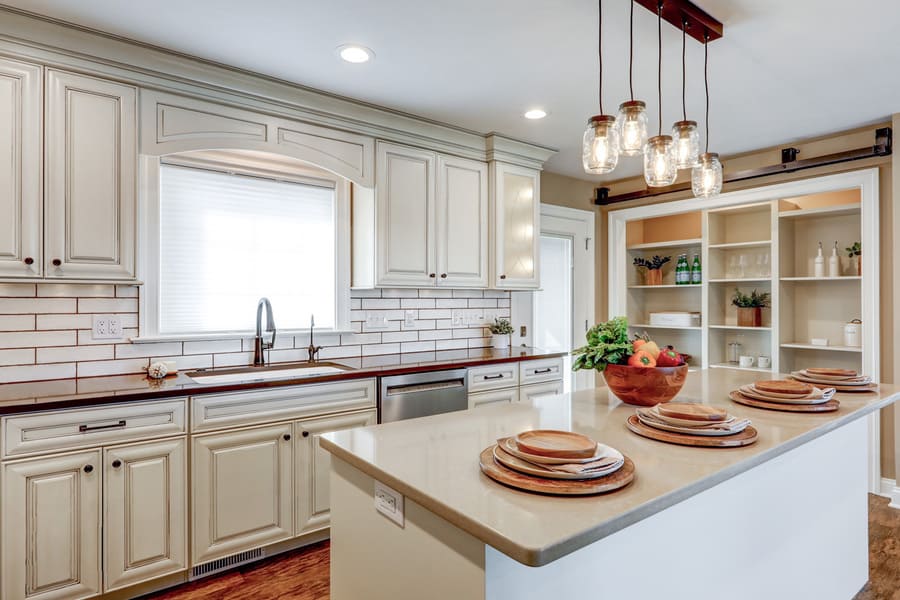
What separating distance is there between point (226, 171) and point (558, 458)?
2.58 metres

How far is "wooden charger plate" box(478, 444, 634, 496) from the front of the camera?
41.2 inches

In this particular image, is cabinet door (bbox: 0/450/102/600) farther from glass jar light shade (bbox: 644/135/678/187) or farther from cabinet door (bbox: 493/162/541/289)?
cabinet door (bbox: 493/162/541/289)

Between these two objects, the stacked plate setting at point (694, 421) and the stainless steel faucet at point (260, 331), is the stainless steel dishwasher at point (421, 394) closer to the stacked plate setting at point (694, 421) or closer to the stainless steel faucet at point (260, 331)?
the stainless steel faucet at point (260, 331)

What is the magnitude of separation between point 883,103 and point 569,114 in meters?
1.86

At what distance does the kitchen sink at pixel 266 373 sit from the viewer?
2.62m

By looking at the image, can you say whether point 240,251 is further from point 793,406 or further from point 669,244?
point 669,244

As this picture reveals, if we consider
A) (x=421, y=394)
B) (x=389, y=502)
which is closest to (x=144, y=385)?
(x=421, y=394)

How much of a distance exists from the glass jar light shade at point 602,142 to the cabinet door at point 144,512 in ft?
6.84

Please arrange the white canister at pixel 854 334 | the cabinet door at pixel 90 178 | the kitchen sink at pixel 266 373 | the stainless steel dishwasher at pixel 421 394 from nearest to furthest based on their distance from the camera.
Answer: the cabinet door at pixel 90 178 < the kitchen sink at pixel 266 373 < the stainless steel dishwasher at pixel 421 394 < the white canister at pixel 854 334

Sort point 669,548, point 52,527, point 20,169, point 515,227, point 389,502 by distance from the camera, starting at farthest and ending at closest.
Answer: point 515,227 < point 20,169 < point 52,527 < point 669,548 < point 389,502

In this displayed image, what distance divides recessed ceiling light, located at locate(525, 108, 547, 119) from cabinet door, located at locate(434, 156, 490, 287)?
54cm

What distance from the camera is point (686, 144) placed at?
1895 millimetres

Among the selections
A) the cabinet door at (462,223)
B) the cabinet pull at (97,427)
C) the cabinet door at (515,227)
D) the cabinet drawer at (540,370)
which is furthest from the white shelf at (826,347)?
the cabinet pull at (97,427)

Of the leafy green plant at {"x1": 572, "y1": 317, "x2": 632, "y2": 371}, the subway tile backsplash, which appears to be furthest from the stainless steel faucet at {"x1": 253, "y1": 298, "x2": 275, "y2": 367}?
the leafy green plant at {"x1": 572, "y1": 317, "x2": 632, "y2": 371}
